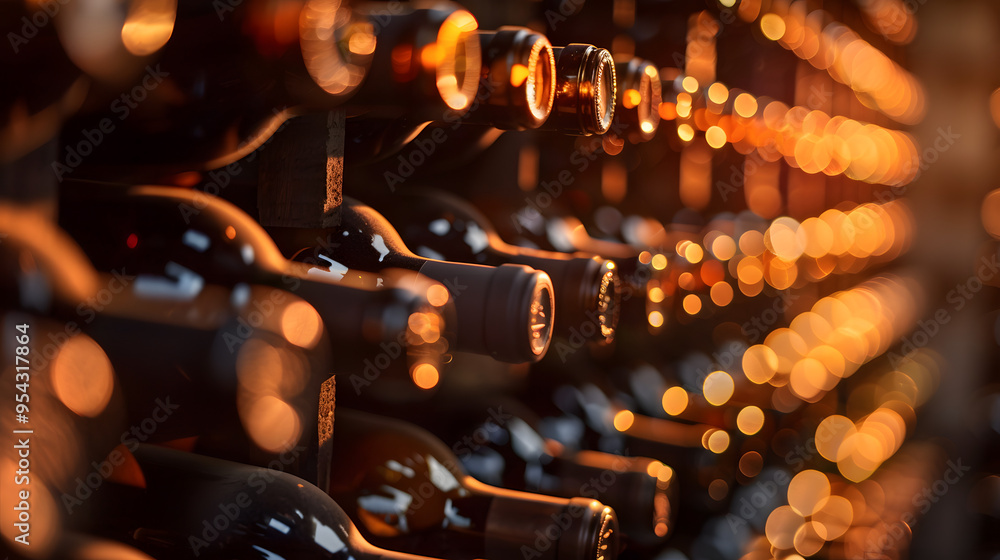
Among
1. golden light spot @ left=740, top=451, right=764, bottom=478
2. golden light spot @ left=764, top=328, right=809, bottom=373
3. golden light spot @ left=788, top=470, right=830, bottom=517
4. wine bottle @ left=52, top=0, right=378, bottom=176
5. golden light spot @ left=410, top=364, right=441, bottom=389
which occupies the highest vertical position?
wine bottle @ left=52, top=0, right=378, bottom=176

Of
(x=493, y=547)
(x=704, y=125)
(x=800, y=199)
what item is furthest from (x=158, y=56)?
(x=800, y=199)

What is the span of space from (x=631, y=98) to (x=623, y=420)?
29 cm

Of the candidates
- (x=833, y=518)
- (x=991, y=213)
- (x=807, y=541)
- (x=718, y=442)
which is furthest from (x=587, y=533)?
(x=991, y=213)

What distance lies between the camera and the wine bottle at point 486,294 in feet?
1.04

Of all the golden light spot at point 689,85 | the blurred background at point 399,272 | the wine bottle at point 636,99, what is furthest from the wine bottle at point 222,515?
the golden light spot at point 689,85

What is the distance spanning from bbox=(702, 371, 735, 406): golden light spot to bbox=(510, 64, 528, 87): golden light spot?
0.54 metres

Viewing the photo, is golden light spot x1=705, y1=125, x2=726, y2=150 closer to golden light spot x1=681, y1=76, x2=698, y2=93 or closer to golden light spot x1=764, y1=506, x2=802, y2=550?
golden light spot x1=681, y1=76, x2=698, y2=93

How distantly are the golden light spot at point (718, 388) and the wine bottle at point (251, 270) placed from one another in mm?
A: 576

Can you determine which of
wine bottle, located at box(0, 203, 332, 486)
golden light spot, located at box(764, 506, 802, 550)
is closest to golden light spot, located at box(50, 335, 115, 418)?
wine bottle, located at box(0, 203, 332, 486)

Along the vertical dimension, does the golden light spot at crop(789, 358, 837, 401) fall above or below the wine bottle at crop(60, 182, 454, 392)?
below

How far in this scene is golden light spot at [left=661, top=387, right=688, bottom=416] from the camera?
0.75 m

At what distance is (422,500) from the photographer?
43 centimetres

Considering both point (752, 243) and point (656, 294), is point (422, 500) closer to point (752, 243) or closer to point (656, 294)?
point (656, 294)

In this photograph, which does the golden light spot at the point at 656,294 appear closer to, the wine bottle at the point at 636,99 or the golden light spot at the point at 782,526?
the wine bottle at the point at 636,99
